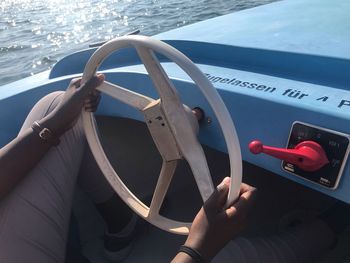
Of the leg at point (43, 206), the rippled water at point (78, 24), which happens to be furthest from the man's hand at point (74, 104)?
the rippled water at point (78, 24)

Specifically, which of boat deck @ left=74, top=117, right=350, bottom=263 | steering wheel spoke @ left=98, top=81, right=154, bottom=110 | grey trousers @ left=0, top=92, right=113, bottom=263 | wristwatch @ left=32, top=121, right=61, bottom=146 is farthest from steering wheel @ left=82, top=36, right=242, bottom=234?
boat deck @ left=74, top=117, right=350, bottom=263

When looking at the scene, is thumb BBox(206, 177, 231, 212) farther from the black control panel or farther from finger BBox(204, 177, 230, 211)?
the black control panel

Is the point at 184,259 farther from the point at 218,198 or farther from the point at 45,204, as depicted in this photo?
the point at 45,204

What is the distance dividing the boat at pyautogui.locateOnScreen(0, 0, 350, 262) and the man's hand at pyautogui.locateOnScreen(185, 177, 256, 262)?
0.08 feet

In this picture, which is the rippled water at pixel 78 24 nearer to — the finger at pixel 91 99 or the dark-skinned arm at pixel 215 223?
the finger at pixel 91 99

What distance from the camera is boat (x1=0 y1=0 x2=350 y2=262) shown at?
0.82m

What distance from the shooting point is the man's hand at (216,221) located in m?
0.79

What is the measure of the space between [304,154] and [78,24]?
5.46m

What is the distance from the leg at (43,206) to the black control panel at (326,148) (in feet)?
2.20

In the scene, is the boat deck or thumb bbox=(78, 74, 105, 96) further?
the boat deck

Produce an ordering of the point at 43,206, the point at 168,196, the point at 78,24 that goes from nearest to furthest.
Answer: the point at 43,206, the point at 168,196, the point at 78,24

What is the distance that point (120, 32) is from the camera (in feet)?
16.1

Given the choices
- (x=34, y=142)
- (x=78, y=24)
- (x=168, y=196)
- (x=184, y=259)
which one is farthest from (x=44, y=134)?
(x=78, y=24)

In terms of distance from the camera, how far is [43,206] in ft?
3.72
